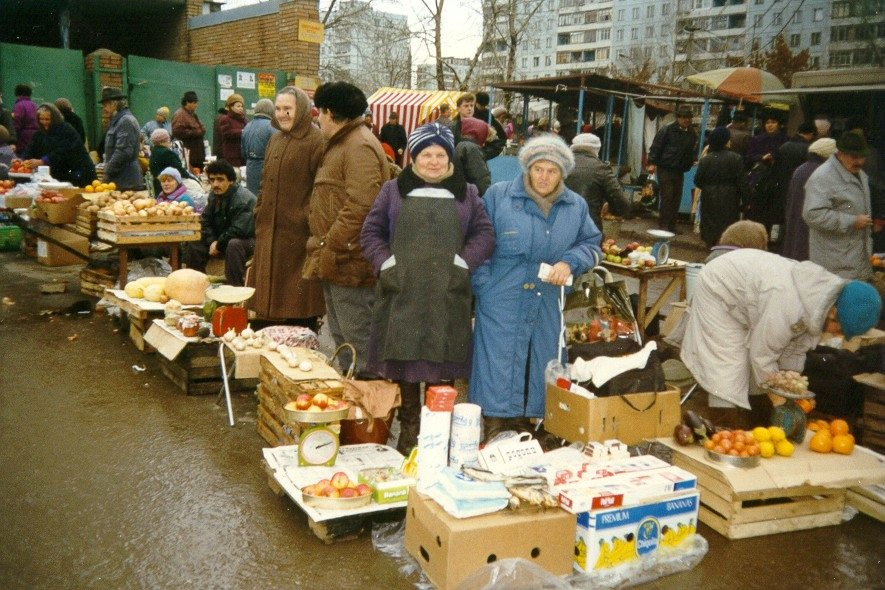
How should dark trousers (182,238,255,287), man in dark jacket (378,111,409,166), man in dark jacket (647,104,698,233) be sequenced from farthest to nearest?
man in dark jacket (378,111,409,166)
man in dark jacket (647,104,698,233)
dark trousers (182,238,255,287)

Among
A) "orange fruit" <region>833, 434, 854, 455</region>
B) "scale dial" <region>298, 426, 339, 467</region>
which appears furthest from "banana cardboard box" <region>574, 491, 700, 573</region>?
"scale dial" <region>298, 426, 339, 467</region>

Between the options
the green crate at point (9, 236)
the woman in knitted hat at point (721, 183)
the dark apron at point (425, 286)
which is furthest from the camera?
the green crate at point (9, 236)

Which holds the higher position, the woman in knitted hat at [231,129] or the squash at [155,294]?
the woman in knitted hat at [231,129]

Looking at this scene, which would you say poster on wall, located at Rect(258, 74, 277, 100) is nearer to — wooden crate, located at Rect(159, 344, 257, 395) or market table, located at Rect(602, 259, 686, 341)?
market table, located at Rect(602, 259, 686, 341)

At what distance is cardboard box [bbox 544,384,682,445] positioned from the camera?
167 inches

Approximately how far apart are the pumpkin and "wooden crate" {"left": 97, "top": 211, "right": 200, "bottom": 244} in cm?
101

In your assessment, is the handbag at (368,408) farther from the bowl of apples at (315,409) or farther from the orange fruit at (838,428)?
the orange fruit at (838,428)

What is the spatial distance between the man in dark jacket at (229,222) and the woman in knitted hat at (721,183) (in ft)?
19.0

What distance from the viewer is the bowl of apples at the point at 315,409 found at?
3994 mm

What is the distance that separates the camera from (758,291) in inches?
176

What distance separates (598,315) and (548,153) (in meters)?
1.07

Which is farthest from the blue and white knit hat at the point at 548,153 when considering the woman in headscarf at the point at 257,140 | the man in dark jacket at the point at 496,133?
the man in dark jacket at the point at 496,133

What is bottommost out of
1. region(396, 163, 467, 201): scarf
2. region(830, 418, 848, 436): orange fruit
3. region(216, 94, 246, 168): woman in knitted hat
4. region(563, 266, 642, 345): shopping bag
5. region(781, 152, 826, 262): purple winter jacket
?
region(830, 418, 848, 436): orange fruit

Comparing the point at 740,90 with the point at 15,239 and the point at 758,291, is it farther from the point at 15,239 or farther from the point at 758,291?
the point at 15,239
